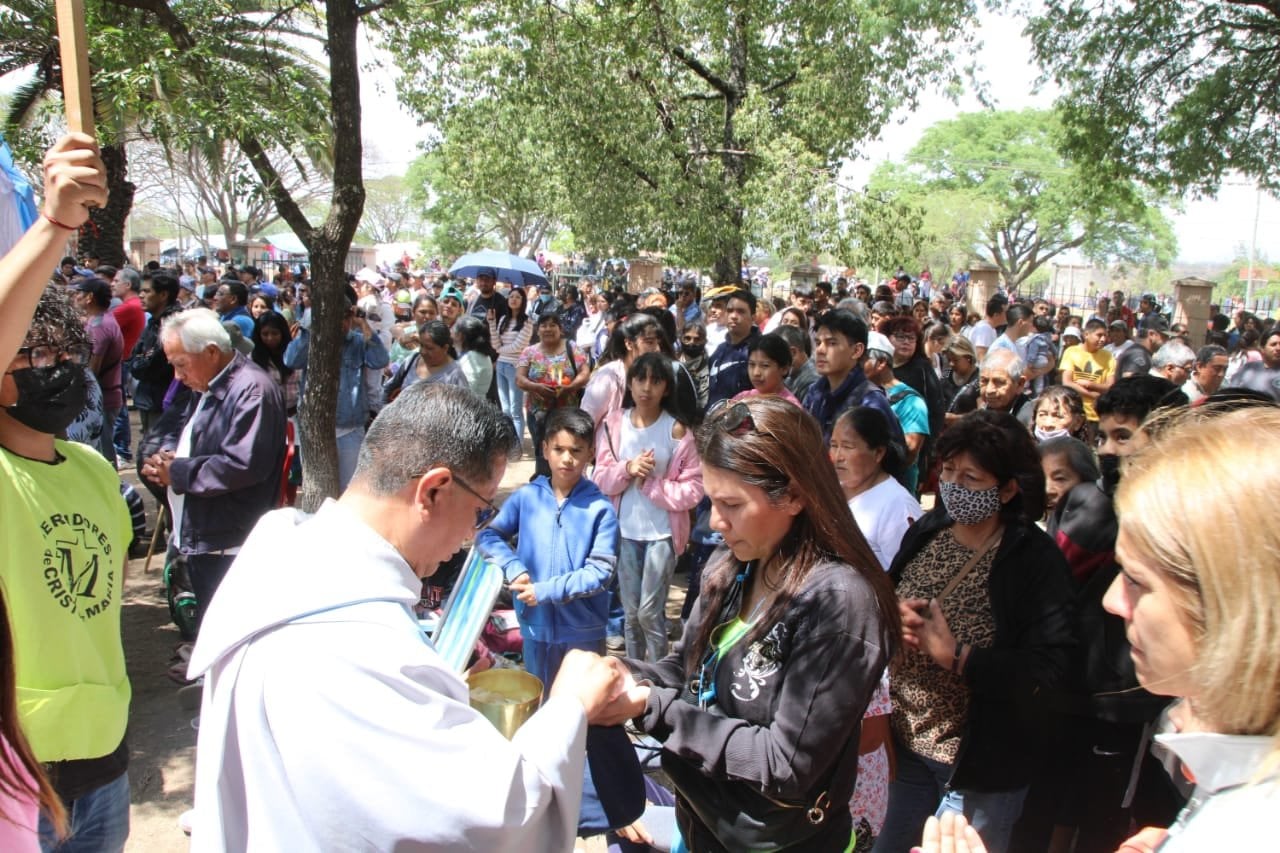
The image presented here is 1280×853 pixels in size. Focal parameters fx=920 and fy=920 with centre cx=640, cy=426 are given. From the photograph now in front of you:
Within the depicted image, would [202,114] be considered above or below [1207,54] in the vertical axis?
below

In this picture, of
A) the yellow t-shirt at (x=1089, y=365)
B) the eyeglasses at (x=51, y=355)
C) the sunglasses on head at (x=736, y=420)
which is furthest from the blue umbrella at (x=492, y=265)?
the sunglasses on head at (x=736, y=420)

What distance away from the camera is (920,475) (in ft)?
20.8

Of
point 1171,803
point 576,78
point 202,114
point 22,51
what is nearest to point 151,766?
point 202,114

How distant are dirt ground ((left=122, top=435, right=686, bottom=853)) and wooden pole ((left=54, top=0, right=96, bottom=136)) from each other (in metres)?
3.14

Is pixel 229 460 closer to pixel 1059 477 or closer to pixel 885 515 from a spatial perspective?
pixel 885 515

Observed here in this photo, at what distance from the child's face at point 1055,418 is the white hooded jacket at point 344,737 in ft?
13.7

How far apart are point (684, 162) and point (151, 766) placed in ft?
35.6

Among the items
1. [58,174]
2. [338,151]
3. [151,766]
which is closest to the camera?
[58,174]

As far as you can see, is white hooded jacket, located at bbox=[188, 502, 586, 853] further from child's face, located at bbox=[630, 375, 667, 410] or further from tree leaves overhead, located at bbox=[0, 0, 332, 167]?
tree leaves overhead, located at bbox=[0, 0, 332, 167]

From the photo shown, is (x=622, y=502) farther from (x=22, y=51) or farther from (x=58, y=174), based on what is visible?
(x=22, y=51)

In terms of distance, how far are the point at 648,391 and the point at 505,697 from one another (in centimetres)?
313

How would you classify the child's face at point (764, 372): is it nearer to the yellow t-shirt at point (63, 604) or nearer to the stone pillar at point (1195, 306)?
the yellow t-shirt at point (63, 604)

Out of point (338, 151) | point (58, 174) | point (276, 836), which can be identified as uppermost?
point (338, 151)

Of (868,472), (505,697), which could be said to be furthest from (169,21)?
(505,697)
